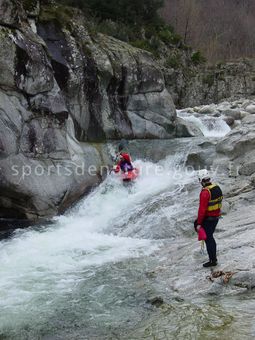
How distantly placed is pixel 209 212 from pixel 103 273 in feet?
7.96

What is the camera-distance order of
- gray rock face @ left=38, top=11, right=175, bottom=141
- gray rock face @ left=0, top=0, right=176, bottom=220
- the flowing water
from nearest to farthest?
1. the flowing water
2. gray rock face @ left=0, top=0, right=176, bottom=220
3. gray rock face @ left=38, top=11, right=175, bottom=141

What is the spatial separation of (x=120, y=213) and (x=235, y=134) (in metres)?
5.21

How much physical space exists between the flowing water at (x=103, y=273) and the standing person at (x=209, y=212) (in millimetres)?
1283

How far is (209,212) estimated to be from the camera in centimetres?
782

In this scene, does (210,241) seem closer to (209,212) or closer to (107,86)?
(209,212)

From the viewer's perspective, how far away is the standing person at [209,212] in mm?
7741

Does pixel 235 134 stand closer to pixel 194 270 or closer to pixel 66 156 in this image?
pixel 66 156

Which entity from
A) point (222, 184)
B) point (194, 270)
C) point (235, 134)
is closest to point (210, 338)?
point (194, 270)

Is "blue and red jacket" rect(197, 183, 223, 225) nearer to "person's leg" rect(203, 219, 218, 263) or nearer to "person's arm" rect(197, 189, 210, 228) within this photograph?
"person's arm" rect(197, 189, 210, 228)

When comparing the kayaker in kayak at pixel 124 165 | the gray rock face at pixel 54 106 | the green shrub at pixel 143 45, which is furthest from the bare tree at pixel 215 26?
the kayaker in kayak at pixel 124 165

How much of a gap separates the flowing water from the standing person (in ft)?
4.21

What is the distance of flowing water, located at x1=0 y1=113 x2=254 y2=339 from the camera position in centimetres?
618

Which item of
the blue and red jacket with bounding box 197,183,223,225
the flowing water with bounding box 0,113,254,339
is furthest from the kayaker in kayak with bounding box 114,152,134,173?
the blue and red jacket with bounding box 197,183,223,225

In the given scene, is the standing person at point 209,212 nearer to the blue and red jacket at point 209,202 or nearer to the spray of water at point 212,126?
the blue and red jacket at point 209,202
